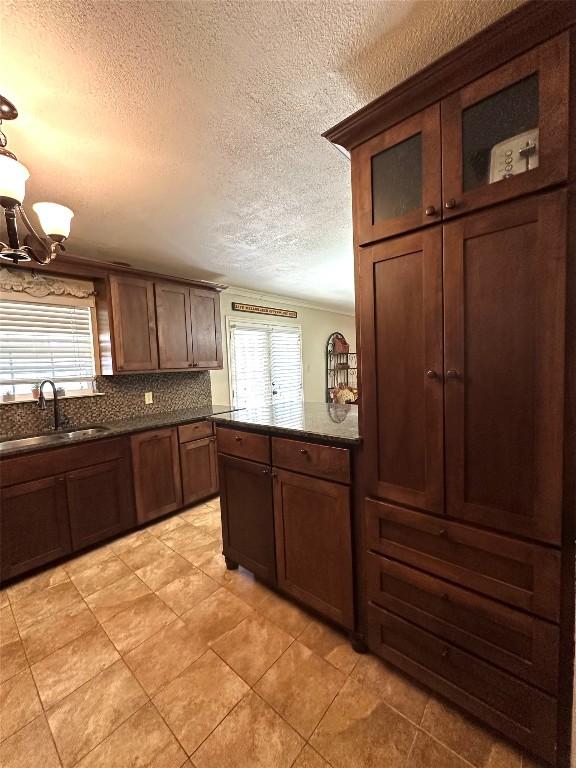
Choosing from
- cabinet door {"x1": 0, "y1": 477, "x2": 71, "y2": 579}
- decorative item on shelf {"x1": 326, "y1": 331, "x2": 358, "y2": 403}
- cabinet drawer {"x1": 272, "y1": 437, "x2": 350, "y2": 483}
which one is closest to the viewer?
cabinet drawer {"x1": 272, "y1": 437, "x2": 350, "y2": 483}

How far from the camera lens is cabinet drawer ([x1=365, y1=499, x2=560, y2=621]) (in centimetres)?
99

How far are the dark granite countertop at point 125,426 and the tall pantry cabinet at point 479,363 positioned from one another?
1.82 meters

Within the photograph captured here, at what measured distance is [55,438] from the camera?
8.55 ft

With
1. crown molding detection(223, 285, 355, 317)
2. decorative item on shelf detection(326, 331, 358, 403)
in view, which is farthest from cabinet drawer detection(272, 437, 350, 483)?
decorative item on shelf detection(326, 331, 358, 403)

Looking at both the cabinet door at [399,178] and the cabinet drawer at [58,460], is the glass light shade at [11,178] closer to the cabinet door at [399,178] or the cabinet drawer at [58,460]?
the cabinet door at [399,178]

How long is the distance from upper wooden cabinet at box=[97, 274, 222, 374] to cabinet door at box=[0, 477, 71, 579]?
1.08 m

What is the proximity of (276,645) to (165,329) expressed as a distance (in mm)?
2681

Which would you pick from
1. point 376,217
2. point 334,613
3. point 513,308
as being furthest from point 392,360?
point 334,613

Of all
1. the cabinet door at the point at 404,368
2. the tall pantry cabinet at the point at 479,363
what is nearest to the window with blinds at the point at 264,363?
the cabinet door at the point at 404,368

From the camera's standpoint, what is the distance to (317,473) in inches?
61.2

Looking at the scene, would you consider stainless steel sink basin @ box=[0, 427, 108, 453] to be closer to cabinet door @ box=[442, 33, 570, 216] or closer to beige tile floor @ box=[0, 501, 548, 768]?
beige tile floor @ box=[0, 501, 548, 768]

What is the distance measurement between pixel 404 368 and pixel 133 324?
256 cm

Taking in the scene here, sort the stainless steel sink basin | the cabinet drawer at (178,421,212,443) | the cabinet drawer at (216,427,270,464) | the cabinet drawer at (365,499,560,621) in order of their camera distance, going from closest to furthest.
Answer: the cabinet drawer at (365,499,560,621), the cabinet drawer at (216,427,270,464), the stainless steel sink basin, the cabinet drawer at (178,421,212,443)

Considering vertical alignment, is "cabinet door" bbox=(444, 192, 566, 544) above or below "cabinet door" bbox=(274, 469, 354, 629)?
above
